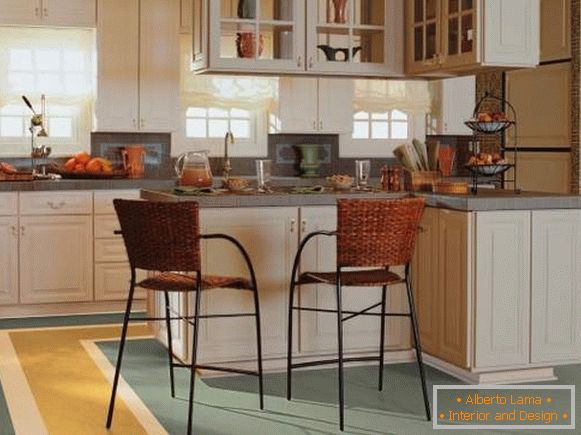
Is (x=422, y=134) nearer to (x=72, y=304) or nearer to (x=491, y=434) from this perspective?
(x=72, y=304)

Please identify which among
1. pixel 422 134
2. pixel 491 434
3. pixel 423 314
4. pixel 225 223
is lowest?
pixel 491 434

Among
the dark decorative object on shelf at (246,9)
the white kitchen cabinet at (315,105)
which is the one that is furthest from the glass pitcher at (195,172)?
the white kitchen cabinet at (315,105)

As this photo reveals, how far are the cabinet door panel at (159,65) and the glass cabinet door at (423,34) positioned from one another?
223 centimetres

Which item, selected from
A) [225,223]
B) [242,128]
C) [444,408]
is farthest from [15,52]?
[444,408]

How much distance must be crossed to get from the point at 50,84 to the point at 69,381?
3248 mm

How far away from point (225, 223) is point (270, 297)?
0.45m

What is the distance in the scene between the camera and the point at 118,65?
7.54 metres

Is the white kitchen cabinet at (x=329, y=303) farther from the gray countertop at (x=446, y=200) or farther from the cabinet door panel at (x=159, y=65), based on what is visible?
the cabinet door panel at (x=159, y=65)

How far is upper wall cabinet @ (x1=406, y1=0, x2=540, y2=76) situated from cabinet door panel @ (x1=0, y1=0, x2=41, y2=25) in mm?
2981

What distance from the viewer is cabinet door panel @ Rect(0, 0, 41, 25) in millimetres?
7234

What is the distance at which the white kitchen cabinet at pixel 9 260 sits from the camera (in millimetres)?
6926

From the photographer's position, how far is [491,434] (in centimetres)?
435

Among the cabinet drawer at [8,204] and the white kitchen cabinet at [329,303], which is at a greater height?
the cabinet drawer at [8,204]

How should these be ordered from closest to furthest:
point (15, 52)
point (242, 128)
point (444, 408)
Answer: point (444, 408), point (15, 52), point (242, 128)
